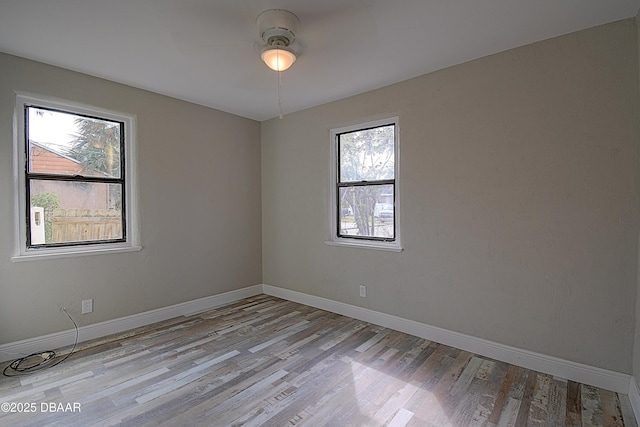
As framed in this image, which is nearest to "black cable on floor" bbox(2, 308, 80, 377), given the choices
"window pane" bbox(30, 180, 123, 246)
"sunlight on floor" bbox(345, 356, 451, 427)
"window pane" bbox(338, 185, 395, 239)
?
"window pane" bbox(30, 180, 123, 246)

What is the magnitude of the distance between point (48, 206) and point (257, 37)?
8.00ft

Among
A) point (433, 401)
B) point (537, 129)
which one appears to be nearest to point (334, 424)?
point (433, 401)

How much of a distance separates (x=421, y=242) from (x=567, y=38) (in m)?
1.94

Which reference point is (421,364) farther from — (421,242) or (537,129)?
(537,129)

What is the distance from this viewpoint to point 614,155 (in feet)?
6.97

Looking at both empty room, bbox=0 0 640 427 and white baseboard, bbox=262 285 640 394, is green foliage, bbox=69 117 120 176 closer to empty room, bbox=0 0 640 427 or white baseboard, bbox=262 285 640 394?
empty room, bbox=0 0 640 427

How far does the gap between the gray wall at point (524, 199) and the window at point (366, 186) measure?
148 mm

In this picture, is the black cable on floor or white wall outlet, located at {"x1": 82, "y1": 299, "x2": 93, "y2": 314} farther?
white wall outlet, located at {"x1": 82, "y1": 299, "x2": 93, "y2": 314}

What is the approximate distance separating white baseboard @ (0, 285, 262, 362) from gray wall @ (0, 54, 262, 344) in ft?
0.20

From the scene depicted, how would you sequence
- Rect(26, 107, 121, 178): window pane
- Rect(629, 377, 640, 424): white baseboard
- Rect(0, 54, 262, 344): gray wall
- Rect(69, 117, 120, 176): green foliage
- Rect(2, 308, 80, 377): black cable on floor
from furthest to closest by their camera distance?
Rect(69, 117, 120, 176): green foliage → Rect(26, 107, 121, 178): window pane → Rect(0, 54, 262, 344): gray wall → Rect(2, 308, 80, 377): black cable on floor → Rect(629, 377, 640, 424): white baseboard

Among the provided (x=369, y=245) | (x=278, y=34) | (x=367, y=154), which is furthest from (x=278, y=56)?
(x=369, y=245)

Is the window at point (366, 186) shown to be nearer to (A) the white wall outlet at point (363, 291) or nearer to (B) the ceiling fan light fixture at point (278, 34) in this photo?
(A) the white wall outlet at point (363, 291)

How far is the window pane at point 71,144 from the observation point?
2773 millimetres

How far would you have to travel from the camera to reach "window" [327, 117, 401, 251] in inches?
132
